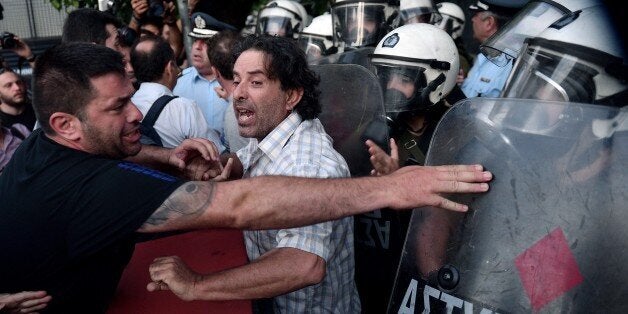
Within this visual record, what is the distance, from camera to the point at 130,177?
1.90 m

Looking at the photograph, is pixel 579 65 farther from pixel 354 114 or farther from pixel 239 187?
pixel 239 187

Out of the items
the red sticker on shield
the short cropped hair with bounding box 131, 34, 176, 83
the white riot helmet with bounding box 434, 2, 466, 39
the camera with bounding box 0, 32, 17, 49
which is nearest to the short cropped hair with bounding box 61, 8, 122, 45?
the short cropped hair with bounding box 131, 34, 176, 83

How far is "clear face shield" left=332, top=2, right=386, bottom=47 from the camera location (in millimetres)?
4578

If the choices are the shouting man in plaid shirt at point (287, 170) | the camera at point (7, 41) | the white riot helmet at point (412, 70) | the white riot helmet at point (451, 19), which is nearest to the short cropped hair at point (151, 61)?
the shouting man in plaid shirt at point (287, 170)

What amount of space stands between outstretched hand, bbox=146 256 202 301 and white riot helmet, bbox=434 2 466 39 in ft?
15.0

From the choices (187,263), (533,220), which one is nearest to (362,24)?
(187,263)

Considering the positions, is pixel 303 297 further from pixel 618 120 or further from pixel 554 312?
pixel 618 120

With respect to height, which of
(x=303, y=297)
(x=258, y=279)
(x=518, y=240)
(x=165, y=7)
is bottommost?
(x=165, y=7)

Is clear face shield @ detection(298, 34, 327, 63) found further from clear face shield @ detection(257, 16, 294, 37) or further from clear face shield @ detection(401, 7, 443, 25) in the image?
clear face shield @ detection(401, 7, 443, 25)

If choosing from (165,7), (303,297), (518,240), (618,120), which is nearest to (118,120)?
(303,297)

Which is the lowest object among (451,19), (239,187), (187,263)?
(451,19)

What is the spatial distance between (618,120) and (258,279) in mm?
1095

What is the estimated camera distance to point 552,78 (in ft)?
6.92

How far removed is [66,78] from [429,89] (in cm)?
191
